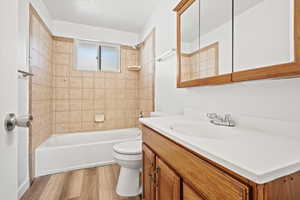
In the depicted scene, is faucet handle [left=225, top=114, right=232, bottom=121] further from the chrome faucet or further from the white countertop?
the white countertop

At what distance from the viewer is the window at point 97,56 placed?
2912 mm

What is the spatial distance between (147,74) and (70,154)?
71.7 inches

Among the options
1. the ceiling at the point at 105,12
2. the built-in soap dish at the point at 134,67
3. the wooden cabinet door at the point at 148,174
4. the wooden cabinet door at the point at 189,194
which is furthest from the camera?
the built-in soap dish at the point at 134,67

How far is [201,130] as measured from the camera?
3.45ft

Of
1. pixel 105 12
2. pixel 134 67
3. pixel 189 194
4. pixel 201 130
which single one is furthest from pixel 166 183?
pixel 105 12

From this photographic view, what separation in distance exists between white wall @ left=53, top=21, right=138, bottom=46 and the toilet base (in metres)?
2.57

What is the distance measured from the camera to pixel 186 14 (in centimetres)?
144

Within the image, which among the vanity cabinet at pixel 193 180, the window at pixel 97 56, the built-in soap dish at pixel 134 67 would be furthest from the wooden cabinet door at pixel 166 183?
the window at pixel 97 56

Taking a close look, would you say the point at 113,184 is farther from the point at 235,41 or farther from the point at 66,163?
the point at 235,41

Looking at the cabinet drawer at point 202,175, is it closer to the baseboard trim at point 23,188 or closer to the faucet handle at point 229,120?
the faucet handle at point 229,120

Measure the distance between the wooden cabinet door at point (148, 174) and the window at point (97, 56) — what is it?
91.6 inches

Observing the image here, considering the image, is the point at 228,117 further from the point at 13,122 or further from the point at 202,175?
the point at 13,122

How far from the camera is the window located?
2.91 m

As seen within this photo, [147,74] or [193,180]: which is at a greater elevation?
[147,74]
